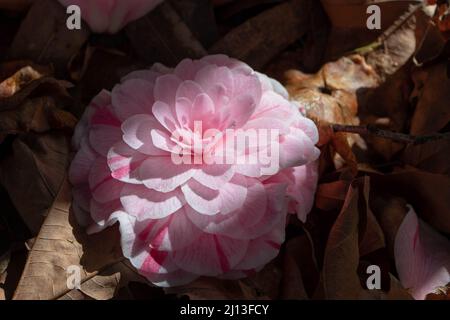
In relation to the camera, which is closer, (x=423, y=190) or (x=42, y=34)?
(x=423, y=190)

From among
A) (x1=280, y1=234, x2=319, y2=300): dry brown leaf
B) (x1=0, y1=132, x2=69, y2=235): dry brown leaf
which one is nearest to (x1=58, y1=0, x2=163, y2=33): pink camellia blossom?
(x1=0, y1=132, x2=69, y2=235): dry brown leaf

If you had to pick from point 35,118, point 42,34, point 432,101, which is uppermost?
point 42,34

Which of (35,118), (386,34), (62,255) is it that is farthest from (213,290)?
(386,34)

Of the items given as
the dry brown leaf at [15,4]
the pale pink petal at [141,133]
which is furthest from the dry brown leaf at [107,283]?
the dry brown leaf at [15,4]

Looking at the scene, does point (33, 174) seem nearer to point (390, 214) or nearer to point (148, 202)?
point (148, 202)

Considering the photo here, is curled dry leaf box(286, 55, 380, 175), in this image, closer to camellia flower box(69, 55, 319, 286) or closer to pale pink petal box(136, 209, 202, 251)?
camellia flower box(69, 55, 319, 286)

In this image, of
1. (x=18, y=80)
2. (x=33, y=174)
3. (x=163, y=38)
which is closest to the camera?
(x=33, y=174)
